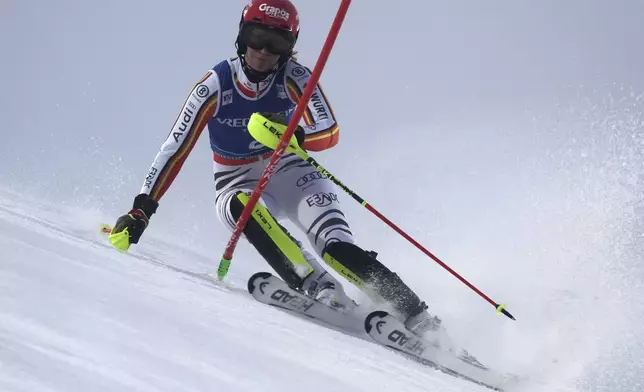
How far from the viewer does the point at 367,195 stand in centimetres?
1068

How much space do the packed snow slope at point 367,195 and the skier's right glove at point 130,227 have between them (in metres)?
0.17

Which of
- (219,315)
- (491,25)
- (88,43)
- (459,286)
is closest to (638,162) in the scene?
A: (459,286)

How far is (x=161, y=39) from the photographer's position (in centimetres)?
2227

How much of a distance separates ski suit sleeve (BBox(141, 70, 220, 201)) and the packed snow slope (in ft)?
1.49

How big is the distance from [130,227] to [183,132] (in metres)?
0.68

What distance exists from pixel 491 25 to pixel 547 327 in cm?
1400

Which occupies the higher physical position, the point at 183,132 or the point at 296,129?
the point at 296,129

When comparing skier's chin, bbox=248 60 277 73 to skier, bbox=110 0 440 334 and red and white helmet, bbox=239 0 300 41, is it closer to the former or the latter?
skier, bbox=110 0 440 334

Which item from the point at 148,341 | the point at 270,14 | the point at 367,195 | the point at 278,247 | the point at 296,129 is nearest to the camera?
the point at 148,341

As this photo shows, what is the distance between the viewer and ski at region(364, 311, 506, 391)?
3.40 meters

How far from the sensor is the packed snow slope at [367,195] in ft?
6.38

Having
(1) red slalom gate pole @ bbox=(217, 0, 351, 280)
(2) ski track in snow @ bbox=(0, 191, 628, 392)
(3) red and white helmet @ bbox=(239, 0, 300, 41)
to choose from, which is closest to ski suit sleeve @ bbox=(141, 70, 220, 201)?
(3) red and white helmet @ bbox=(239, 0, 300, 41)

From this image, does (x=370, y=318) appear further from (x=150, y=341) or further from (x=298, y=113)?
(x=150, y=341)

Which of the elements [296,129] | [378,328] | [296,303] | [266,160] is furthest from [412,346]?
[266,160]
